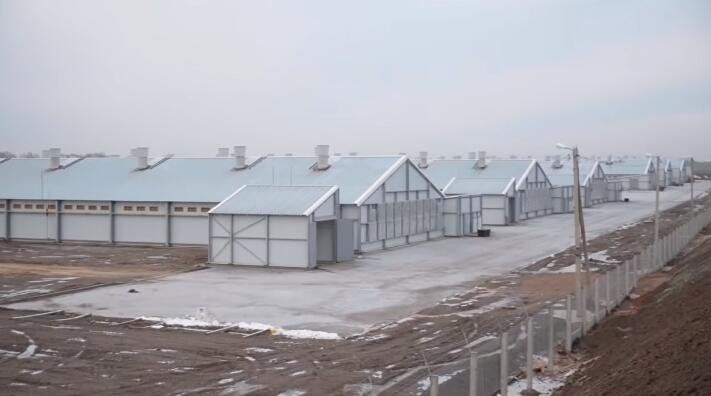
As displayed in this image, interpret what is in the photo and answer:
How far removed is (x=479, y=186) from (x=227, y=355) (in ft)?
175

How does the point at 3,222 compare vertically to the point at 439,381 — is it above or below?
above

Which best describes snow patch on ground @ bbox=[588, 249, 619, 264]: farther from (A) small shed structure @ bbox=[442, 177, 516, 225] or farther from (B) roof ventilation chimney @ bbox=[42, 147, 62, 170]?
(B) roof ventilation chimney @ bbox=[42, 147, 62, 170]

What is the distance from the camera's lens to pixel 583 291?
20.7 metres

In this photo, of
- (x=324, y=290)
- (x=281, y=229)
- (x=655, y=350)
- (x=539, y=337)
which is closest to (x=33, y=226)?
(x=281, y=229)

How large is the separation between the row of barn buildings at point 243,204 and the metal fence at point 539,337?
56.8 feet

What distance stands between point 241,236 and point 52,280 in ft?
31.8

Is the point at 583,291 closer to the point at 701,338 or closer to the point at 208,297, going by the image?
the point at 701,338

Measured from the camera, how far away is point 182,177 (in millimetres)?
54688

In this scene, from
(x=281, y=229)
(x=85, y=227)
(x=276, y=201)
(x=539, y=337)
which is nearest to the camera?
(x=539, y=337)

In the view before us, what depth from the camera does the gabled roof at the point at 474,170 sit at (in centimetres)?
7606

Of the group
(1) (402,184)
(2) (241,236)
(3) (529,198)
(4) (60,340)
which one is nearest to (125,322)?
(4) (60,340)

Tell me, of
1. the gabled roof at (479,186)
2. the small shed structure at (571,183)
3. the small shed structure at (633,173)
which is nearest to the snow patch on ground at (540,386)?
the gabled roof at (479,186)

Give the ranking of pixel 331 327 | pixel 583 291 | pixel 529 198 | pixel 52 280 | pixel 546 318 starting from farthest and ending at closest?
pixel 529 198 < pixel 52 280 < pixel 331 327 < pixel 583 291 < pixel 546 318

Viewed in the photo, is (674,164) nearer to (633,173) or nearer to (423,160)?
(633,173)
